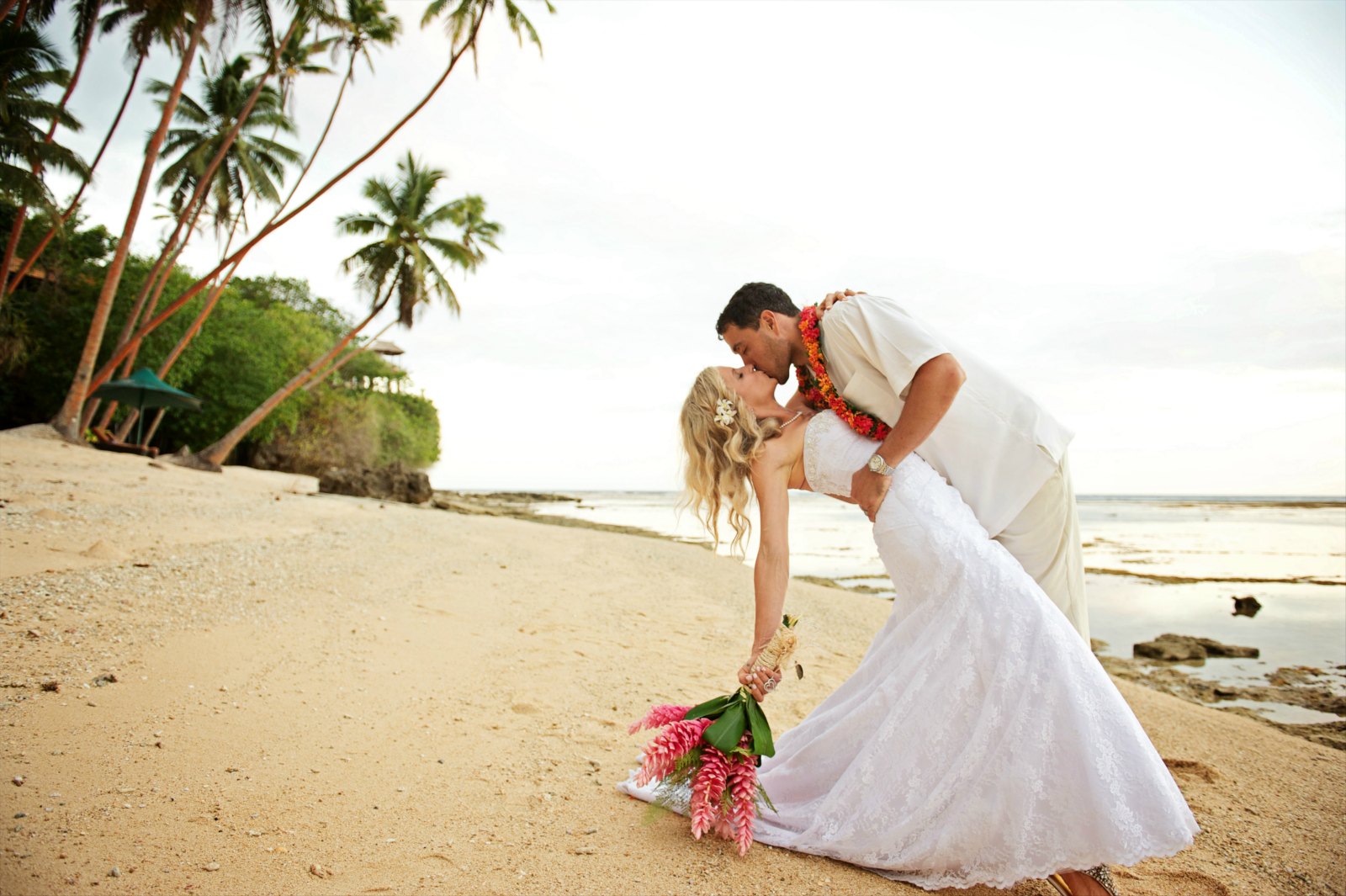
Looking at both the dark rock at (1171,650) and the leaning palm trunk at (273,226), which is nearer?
the dark rock at (1171,650)

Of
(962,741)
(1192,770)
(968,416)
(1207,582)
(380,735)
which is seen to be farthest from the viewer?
(1207,582)

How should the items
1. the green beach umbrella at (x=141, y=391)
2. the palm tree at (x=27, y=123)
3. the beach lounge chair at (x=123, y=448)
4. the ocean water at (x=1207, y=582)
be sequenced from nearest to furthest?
the ocean water at (x=1207, y=582), the palm tree at (x=27, y=123), the green beach umbrella at (x=141, y=391), the beach lounge chair at (x=123, y=448)

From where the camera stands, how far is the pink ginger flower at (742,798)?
2.48m

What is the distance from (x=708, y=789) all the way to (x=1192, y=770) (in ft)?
11.0

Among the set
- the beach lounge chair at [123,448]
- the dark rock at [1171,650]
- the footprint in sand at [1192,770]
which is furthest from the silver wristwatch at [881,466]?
the beach lounge chair at [123,448]

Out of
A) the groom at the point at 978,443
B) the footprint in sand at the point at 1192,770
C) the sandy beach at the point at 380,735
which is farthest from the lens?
the footprint in sand at the point at 1192,770

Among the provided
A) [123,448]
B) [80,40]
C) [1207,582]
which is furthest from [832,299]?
[80,40]

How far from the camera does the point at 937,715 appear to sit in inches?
94.7

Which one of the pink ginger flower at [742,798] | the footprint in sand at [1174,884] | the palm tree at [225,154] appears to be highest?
the palm tree at [225,154]

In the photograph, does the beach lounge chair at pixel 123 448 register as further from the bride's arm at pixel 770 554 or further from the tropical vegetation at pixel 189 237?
the bride's arm at pixel 770 554

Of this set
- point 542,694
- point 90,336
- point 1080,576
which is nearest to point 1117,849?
point 1080,576

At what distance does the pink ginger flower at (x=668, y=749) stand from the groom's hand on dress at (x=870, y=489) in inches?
39.6

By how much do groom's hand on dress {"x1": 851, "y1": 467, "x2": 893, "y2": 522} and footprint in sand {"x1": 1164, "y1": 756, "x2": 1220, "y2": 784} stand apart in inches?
118

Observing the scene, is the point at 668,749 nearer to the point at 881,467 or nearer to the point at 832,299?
the point at 881,467
